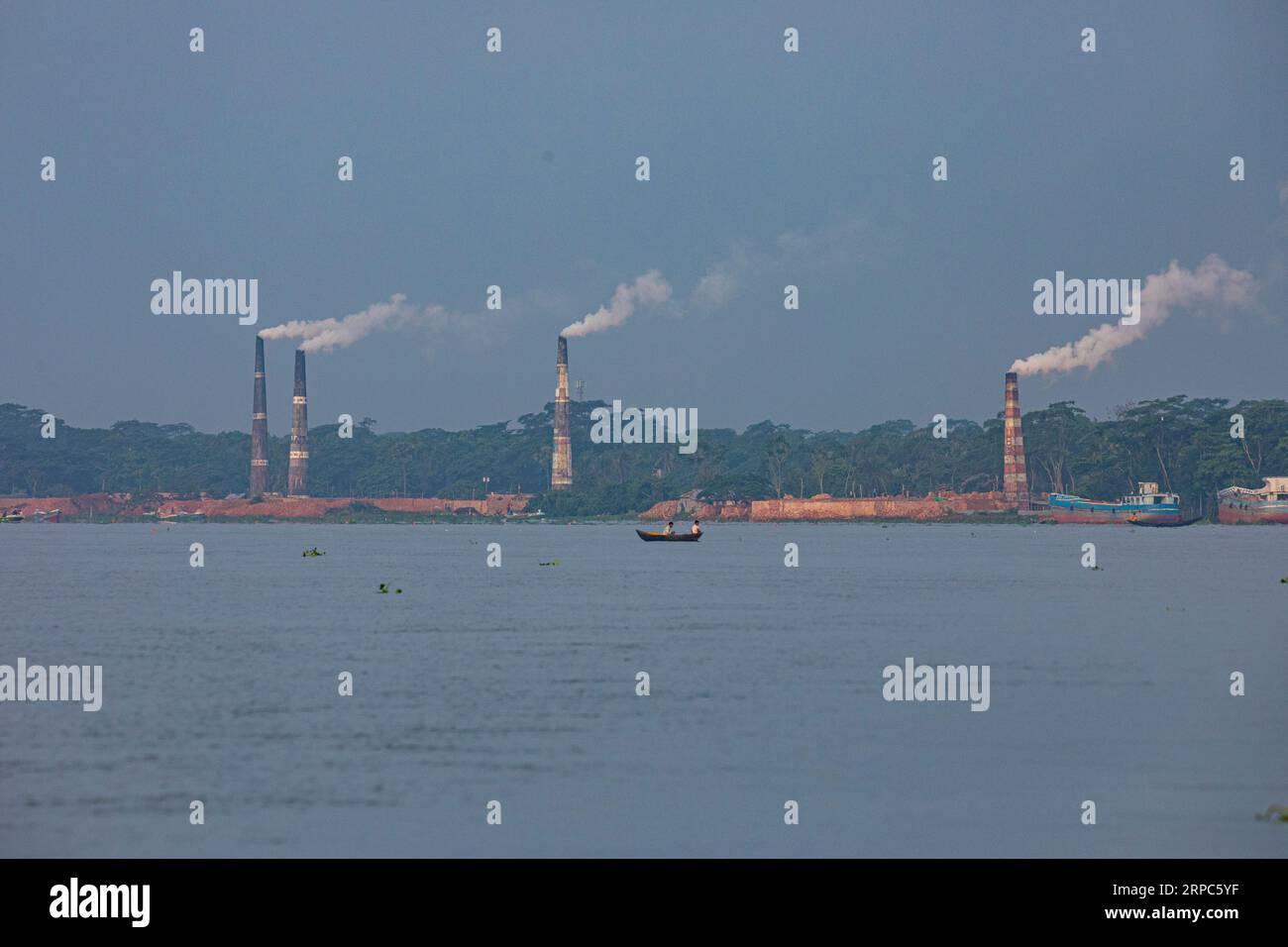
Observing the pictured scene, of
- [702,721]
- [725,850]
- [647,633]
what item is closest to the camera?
[725,850]
